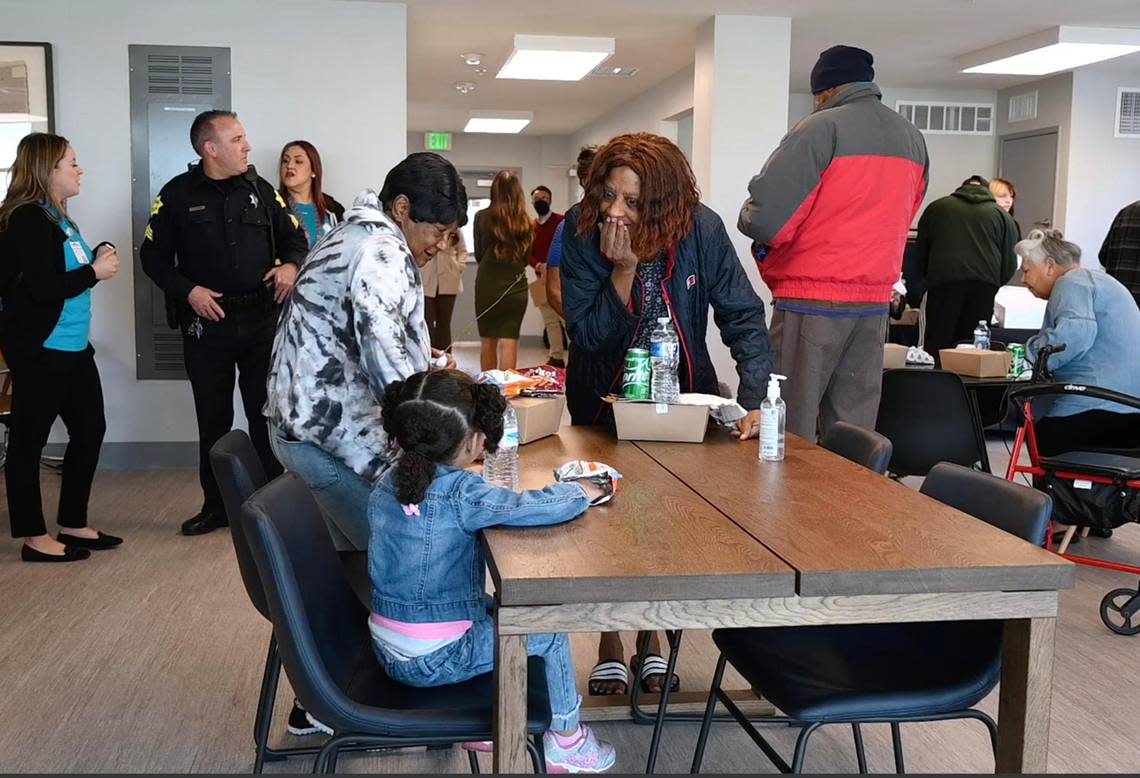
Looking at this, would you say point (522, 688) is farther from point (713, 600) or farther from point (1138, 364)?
point (1138, 364)

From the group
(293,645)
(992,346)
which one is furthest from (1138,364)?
(293,645)

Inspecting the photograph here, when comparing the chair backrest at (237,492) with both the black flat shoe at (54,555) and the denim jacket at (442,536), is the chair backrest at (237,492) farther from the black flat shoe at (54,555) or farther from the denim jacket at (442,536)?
the black flat shoe at (54,555)

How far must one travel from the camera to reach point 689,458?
253 cm

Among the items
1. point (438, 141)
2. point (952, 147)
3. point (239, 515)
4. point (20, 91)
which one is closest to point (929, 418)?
point (239, 515)

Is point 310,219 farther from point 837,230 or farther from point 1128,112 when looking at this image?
point 1128,112

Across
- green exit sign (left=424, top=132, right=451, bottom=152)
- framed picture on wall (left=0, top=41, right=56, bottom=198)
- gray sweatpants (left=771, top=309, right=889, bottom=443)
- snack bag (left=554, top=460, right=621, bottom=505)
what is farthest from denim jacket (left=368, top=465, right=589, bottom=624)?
green exit sign (left=424, top=132, right=451, bottom=152)

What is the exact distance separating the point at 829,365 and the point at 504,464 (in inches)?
68.8

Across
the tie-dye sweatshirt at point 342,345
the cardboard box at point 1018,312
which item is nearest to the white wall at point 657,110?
the cardboard box at point 1018,312

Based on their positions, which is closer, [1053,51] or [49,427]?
[49,427]

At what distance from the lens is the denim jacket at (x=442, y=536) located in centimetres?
188

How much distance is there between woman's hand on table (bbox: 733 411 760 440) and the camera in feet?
9.12

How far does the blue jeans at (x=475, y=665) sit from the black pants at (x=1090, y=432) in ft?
9.43

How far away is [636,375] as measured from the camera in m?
2.76

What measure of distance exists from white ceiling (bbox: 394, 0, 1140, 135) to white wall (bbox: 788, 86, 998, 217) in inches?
6.4
